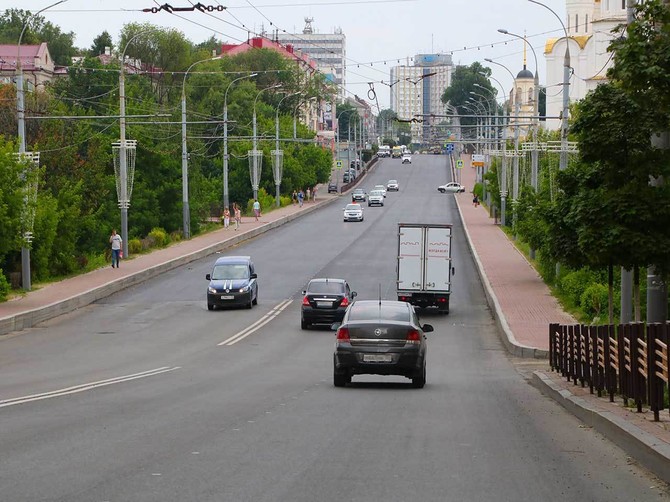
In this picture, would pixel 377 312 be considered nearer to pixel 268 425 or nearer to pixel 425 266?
pixel 268 425

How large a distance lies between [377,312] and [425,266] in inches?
842

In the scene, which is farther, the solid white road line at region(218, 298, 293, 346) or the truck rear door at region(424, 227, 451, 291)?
the truck rear door at region(424, 227, 451, 291)

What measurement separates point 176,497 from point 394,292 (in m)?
39.7

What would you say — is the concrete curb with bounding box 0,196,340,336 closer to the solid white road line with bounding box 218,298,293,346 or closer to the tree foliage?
the tree foliage

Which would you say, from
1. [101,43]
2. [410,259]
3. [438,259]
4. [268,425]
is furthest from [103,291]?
[101,43]

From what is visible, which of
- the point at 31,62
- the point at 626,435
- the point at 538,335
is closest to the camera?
the point at 626,435

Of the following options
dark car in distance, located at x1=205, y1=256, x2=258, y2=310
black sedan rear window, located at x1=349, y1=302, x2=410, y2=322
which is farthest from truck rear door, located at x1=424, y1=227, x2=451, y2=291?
black sedan rear window, located at x1=349, y1=302, x2=410, y2=322

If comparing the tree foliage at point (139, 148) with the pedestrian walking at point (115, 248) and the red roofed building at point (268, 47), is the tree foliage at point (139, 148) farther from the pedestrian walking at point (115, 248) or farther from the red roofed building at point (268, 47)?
the red roofed building at point (268, 47)

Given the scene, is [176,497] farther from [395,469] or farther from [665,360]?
Result: [665,360]

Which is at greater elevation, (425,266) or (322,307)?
(425,266)

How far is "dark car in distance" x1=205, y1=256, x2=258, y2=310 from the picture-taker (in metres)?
42.6

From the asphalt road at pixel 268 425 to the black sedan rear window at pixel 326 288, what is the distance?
129 cm

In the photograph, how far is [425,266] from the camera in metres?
42.7

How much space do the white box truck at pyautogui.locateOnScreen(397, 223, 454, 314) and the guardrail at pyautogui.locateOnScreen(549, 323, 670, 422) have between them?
18.5 metres
